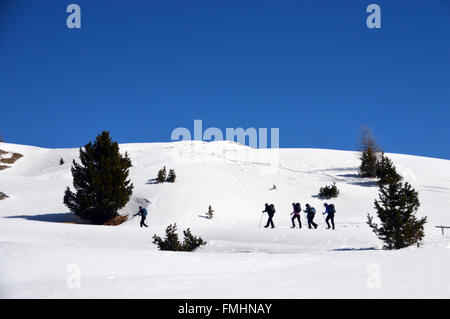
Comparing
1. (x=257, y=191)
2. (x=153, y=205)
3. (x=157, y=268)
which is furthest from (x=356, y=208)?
(x=157, y=268)

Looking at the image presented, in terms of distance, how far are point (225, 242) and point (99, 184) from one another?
859cm

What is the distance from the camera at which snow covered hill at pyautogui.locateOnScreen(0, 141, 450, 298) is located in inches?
180

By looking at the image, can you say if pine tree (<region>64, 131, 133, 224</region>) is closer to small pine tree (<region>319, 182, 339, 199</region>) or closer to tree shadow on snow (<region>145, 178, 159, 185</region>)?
tree shadow on snow (<region>145, 178, 159, 185</region>)

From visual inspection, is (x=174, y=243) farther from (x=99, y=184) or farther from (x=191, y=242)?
(x=99, y=184)

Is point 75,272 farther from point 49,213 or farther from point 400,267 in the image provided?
point 49,213

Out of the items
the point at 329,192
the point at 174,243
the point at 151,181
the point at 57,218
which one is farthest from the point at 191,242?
the point at 329,192

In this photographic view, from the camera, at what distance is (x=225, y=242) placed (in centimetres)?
1245

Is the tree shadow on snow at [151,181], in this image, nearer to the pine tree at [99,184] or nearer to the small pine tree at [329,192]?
the pine tree at [99,184]

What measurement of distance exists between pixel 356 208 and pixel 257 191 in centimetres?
713

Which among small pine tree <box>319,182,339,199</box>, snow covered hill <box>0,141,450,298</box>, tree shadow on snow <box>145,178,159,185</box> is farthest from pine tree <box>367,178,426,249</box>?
tree shadow on snow <box>145,178,159,185</box>

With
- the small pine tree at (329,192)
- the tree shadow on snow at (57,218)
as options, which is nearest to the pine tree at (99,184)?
the tree shadow on snow at (57,218)

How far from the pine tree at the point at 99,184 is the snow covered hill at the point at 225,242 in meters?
1.34

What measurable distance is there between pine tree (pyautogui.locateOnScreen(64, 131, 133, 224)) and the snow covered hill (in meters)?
1.34
